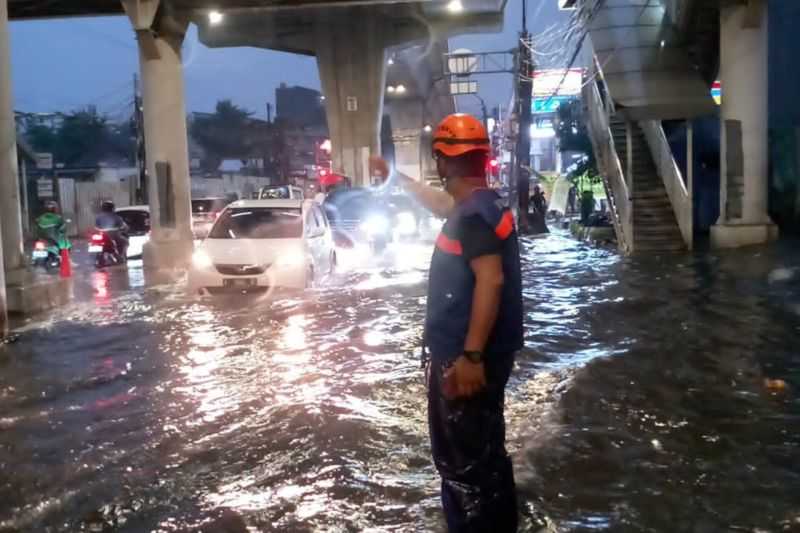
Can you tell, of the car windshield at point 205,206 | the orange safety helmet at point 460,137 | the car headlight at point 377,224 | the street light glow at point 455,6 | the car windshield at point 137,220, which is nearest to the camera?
the orange safety helmet at point 460,137

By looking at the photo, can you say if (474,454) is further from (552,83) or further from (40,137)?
(552,83)

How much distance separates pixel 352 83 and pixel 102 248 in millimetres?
15849

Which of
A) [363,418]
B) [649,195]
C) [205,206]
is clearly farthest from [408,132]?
[363,418]

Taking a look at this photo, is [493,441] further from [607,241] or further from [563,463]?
[607,241]

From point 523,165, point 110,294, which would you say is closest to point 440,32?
point 523,165

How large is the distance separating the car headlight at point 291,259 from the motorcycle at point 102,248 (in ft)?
27.4

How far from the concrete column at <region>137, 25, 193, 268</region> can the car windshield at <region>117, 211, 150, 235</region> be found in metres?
3.83

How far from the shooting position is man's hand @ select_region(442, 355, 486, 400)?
10.3 ft

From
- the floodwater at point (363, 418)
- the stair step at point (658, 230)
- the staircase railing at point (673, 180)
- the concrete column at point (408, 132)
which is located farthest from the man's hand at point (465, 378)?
the concrete column at point (408, 132)

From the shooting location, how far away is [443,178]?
11.6 feet

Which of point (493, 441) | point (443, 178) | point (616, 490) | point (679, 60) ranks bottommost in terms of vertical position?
point (616, 490)

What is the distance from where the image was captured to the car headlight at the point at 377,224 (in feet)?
65.8

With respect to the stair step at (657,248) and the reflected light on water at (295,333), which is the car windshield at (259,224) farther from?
the stair step at (657,248)

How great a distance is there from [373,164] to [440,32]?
2603 centimetres
